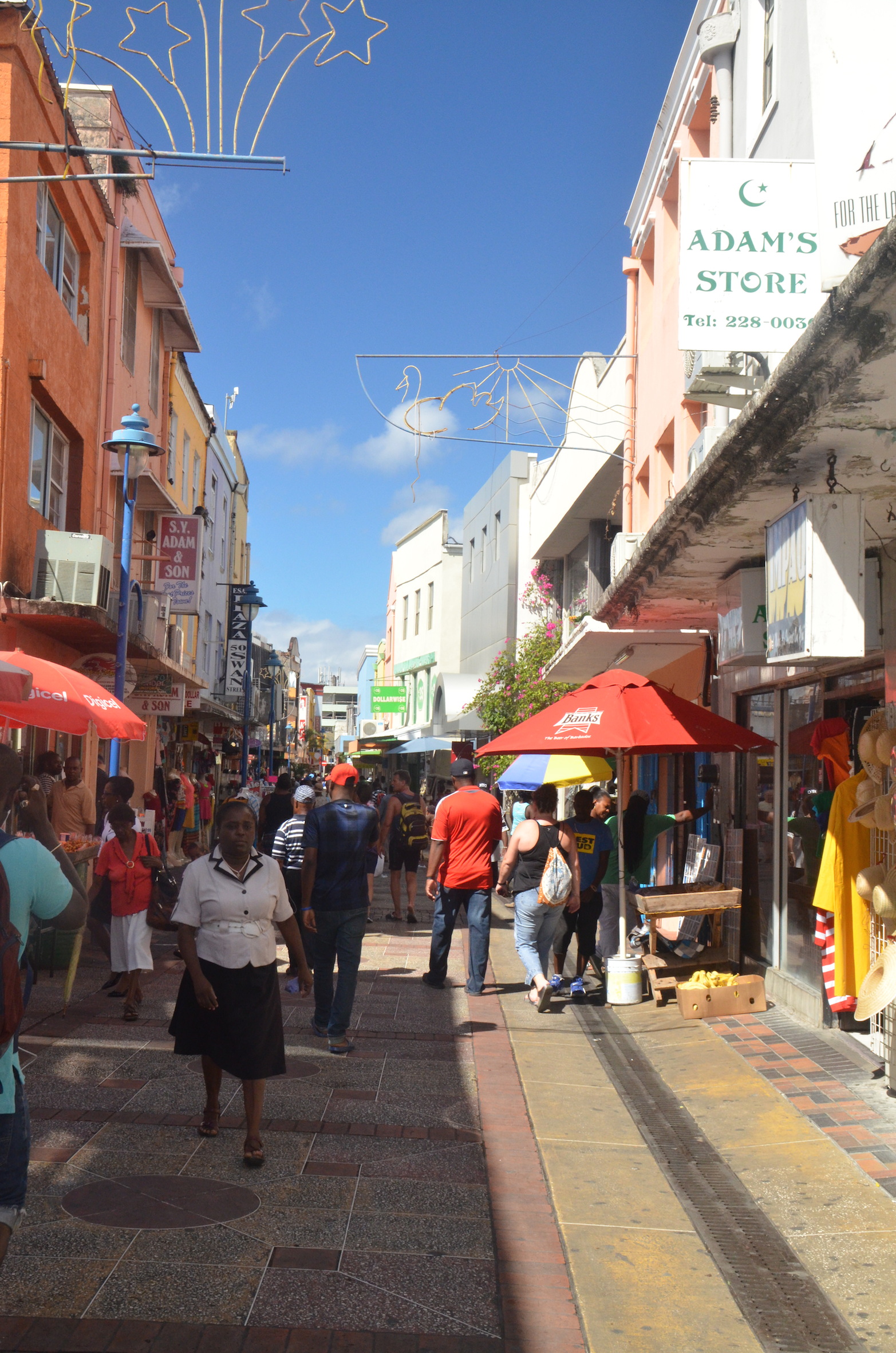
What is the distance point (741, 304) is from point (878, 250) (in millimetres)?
3487

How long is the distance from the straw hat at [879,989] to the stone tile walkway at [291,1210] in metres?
1.82

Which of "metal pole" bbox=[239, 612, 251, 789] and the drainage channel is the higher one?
"metal pole" bbox=[239, 612, 251, 789]

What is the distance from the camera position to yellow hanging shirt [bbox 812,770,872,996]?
736cm

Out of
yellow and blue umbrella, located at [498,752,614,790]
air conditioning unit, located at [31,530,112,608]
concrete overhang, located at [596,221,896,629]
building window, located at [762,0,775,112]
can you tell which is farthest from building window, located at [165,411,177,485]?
concrete overhang, located at [596,221,896,629]

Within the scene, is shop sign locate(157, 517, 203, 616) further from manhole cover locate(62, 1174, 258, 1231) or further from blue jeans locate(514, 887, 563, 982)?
manhole cover locate(62, 1174, 258, 1231)

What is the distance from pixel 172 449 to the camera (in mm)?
25500

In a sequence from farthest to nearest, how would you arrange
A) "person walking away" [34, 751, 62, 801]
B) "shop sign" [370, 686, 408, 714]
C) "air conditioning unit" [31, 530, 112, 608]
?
"shop sign" [370, 686, 408, 714]
"air conditioning unit" [31, 530, 112, 608]
"person walking away" [34, 751, 62, 801]

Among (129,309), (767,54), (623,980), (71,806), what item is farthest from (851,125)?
(129,309)

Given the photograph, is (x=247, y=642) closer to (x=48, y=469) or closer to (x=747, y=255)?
(x=48, y=469)

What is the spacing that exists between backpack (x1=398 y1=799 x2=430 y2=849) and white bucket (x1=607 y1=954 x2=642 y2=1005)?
5.62 meters

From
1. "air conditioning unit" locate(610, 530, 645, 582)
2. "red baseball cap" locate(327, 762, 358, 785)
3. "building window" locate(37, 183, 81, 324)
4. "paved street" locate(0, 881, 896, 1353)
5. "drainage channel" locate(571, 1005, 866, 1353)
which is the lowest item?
"drainage channel" locate(571, 1005, 866, 1353)

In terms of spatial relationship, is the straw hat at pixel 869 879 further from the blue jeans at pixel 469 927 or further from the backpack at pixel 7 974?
the backpack at pixel 7 974

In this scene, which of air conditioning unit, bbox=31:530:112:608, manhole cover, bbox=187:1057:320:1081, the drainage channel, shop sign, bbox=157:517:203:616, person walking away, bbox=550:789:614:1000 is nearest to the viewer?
the drainage channel

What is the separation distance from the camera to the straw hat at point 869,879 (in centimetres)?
673
